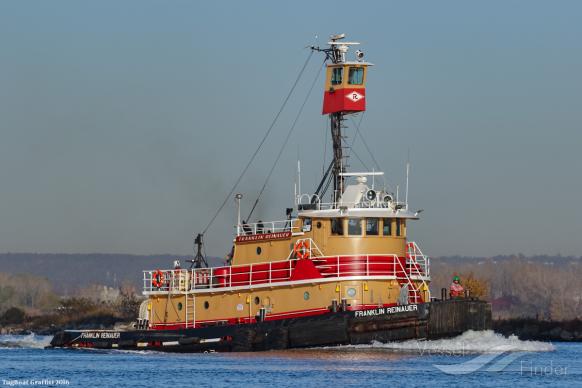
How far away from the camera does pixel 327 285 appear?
58281 millimetres

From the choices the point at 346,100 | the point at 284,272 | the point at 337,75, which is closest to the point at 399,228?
the point at 284,272

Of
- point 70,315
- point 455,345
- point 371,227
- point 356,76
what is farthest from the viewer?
point 70,315

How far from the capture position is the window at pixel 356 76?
200 feet

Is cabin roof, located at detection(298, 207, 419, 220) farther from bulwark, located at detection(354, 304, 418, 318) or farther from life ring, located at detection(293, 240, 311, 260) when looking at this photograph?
bulwark, located at detection(354, 304, 418, 318)

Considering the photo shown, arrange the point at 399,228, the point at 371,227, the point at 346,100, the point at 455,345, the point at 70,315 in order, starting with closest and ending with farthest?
the point at 455,345, the point at 371,227, the point at 399,228, the point at 346,100, the point at 70,315

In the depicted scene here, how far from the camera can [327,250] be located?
5903 centimetres

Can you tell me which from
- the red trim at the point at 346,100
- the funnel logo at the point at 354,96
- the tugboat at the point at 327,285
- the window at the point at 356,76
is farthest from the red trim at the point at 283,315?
the window at the point at 356,76

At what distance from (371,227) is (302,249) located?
3.00 metres

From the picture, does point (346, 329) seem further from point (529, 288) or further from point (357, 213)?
point (529, 288)

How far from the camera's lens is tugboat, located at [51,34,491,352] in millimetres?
57188

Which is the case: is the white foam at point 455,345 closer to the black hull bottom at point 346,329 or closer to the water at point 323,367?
the water at point 323,367

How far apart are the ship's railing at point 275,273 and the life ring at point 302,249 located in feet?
1.20

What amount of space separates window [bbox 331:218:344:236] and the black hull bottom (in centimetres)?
368

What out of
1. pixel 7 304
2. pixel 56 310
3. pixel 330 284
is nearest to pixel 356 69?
pixel 330 284
